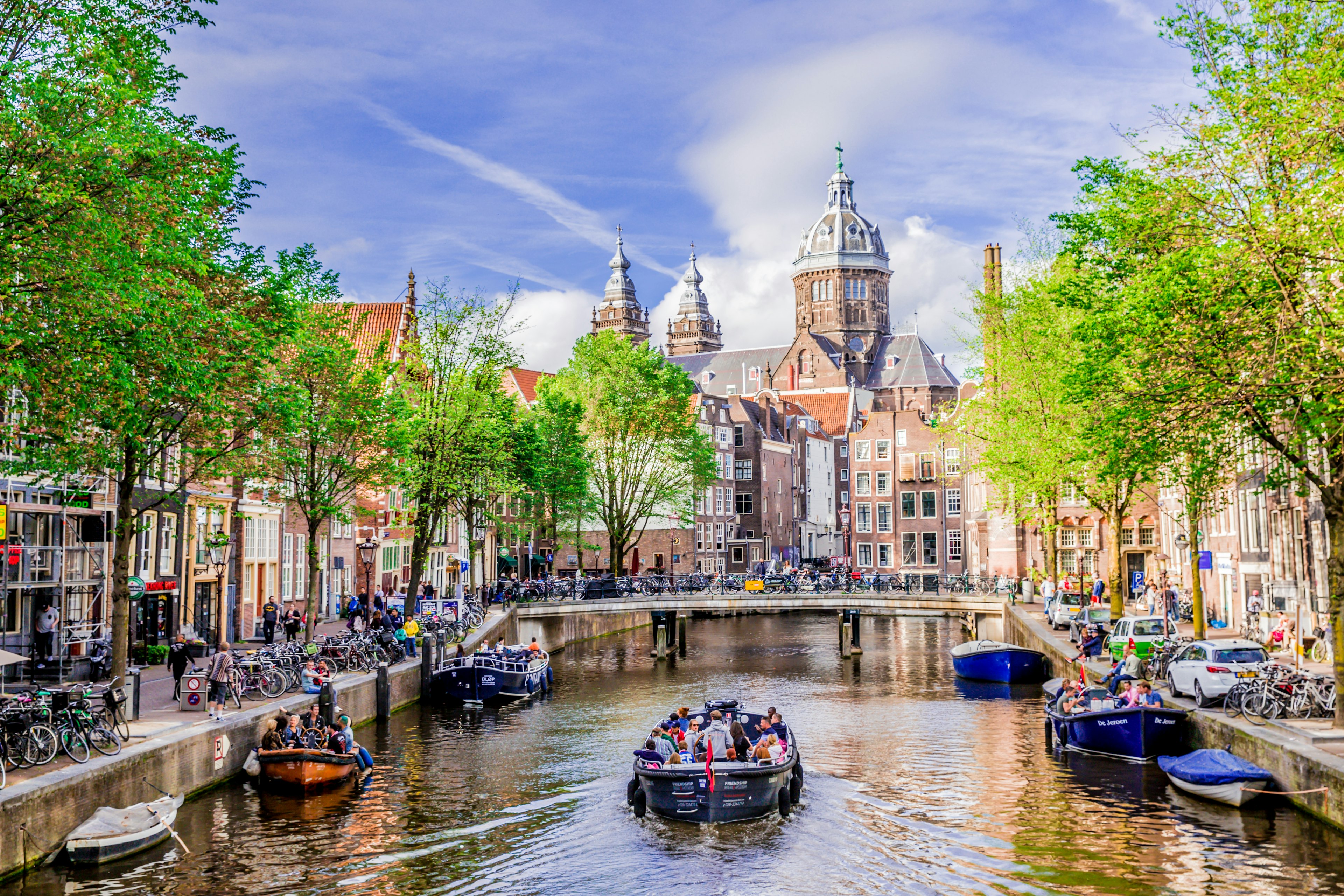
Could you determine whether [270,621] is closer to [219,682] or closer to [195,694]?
[195,694]

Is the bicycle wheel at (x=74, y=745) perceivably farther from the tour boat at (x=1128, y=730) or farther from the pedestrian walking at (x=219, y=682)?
the tour boat at (x=1128, y=730)

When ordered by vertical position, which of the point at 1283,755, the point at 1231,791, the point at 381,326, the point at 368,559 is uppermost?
the point at 381,326

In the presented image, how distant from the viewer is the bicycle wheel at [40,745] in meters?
19.5

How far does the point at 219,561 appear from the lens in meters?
40.9

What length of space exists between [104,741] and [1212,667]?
73.2 feet

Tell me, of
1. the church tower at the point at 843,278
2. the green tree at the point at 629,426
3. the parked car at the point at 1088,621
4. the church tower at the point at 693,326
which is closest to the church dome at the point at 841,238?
the church tower at the point at 843,278

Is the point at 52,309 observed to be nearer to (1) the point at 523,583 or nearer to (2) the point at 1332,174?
(2) the point at 1332,174

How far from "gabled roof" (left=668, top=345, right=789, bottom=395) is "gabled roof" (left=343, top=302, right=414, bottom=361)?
98295 millimetres

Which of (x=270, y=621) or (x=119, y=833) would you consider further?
(x=270, y=621)

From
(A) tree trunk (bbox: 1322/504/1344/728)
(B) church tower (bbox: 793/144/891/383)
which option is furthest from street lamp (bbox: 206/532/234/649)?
(B) church tower (bbox: 793/144/891/383)

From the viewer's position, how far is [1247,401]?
22.2 m

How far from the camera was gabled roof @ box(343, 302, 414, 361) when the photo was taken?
58.3 meters

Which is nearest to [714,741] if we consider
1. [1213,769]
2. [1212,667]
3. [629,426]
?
[1213,769]

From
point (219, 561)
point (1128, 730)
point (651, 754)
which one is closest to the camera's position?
point (651, 754)
